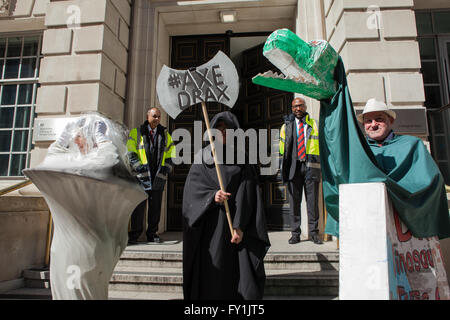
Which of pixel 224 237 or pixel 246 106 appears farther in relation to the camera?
pixel 246 106

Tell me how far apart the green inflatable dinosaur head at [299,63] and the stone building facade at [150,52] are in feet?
11.2

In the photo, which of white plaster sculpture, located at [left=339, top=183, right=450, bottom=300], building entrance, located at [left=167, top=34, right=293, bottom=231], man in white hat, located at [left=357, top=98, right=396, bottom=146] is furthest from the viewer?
building entrance, located at [left=167, top=34, right=293, bottom=231]

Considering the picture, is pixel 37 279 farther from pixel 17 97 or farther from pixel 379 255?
pixel 17 97

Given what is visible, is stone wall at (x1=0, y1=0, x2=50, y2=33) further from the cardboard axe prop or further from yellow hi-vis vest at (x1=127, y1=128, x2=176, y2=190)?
the cardboard axe prop

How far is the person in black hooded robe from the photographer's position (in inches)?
115

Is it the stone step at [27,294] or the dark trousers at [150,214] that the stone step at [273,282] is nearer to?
the stone step at [27,294]

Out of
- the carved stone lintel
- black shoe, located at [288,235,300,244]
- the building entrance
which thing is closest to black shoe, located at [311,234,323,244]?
black shoe, located at [288,235,300,244]

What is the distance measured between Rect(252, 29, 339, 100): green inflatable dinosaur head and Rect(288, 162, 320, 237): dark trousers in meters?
3.02

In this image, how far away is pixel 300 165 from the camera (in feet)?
17.4

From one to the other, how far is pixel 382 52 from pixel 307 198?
3.05m

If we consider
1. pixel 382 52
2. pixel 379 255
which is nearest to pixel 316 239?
pixel 379 255
